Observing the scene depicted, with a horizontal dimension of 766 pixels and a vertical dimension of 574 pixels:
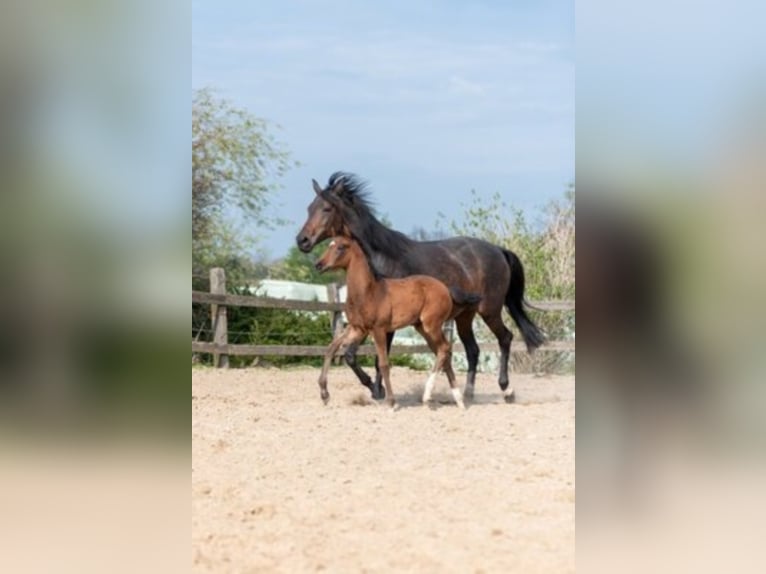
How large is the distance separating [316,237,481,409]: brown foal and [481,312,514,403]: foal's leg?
3.28ft

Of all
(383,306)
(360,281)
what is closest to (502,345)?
(383,306)

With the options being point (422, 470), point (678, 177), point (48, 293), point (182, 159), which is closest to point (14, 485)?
point (48, 293)

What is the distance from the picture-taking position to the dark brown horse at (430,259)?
24.7ft

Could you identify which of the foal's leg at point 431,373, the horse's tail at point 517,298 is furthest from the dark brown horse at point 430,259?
the foal's leg at point 431,373

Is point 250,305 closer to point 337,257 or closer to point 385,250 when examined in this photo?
point 385,250

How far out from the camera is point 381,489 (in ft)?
12.1

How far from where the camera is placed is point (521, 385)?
1009 cm

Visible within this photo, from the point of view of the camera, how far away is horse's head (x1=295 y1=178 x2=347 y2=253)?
7.47 metres

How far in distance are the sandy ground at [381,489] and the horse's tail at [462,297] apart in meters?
0.94

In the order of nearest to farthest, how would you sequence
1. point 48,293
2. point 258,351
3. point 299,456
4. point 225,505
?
point 48,293 < point 225,505 < point 299,456 < point 258,351

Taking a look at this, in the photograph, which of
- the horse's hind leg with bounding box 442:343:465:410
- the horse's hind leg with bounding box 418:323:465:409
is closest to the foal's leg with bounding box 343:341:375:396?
the horse's hind leg with bounding box 418:323:465:409

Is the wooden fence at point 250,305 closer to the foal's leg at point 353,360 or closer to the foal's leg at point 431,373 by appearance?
the foal's leg at point 353,360

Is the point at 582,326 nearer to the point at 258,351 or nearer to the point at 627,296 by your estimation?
the point at 627,296

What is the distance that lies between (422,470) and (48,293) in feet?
9.13
